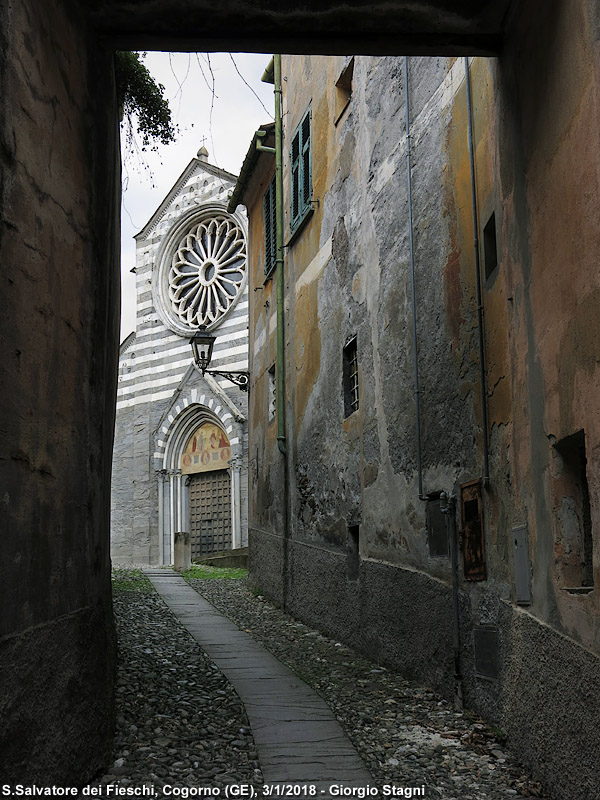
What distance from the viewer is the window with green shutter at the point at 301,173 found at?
38.2 ft

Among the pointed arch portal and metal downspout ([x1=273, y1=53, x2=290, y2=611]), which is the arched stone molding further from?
metal downspout ([x1=273, y1=53, x2=290, y2=611])

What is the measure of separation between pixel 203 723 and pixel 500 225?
3.79 meters

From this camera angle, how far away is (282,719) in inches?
229

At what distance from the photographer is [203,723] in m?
5.64

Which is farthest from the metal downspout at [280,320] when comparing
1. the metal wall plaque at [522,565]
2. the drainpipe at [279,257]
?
the metal wall plaque at [522,565]

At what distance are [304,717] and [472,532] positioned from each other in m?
1.76

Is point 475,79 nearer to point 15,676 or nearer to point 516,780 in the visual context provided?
point 516,780

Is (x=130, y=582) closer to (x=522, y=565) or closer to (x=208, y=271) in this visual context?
(x=522, y=565)

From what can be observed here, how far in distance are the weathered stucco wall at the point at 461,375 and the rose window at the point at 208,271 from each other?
13.4 metres

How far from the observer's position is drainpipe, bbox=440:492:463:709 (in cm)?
631

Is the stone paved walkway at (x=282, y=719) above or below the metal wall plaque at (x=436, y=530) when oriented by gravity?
below

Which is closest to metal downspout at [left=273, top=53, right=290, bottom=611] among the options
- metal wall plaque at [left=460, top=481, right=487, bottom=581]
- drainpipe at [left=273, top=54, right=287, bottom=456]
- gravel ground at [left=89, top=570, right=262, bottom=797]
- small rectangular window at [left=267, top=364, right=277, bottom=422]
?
drainpipe at [left=273, top=54, right=287, bottom=456]

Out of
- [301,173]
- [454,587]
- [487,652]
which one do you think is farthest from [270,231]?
[487,652]

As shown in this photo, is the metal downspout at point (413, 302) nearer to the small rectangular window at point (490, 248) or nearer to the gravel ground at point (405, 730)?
the small rectangular window at point (490, 248)
